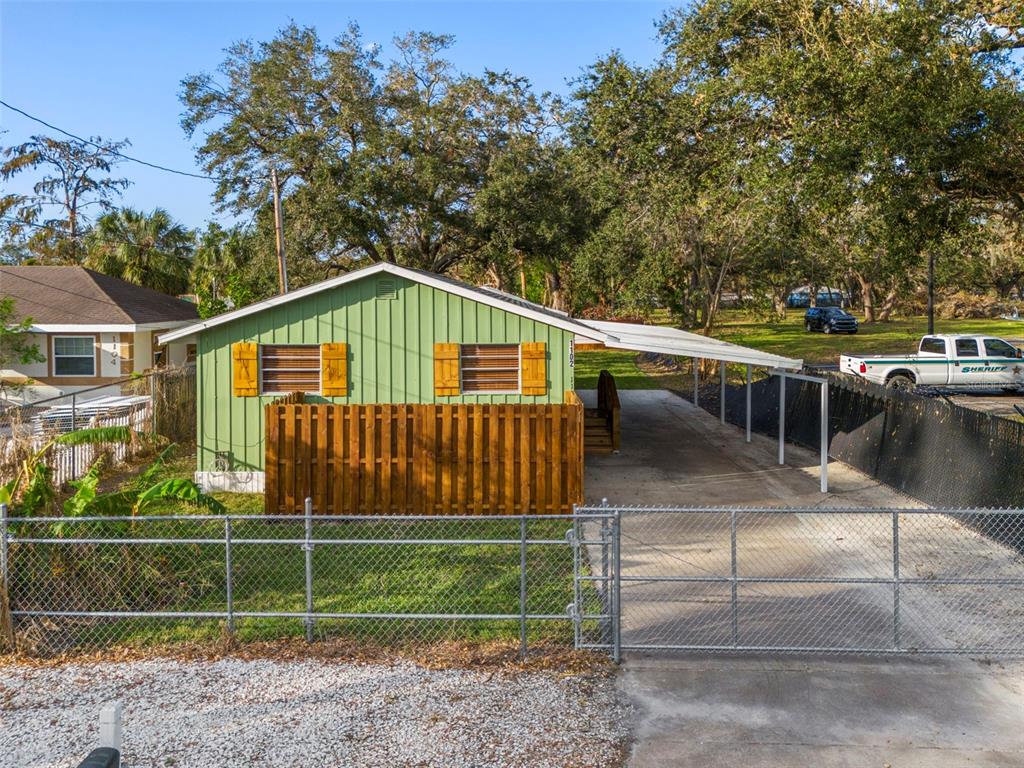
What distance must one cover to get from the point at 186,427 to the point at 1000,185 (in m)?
17.5

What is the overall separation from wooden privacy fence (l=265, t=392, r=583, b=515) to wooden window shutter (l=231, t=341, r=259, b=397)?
→ 1.88 metres

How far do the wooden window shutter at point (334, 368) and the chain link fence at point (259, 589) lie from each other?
3.99 metres

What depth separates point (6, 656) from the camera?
25.9ft

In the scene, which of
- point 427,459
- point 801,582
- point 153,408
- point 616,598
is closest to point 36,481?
point 427,459

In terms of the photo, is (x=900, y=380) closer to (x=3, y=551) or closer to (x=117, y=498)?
(x=117, y=498)

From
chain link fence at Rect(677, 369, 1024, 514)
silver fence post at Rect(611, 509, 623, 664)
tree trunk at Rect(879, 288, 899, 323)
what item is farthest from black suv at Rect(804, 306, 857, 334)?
silver fence post at Rect(611, 509, 623, 664)

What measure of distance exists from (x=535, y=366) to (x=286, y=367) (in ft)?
13.2

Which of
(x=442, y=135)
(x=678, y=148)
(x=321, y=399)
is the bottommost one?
(x=321, y=399)

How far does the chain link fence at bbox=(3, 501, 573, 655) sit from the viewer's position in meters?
8.00

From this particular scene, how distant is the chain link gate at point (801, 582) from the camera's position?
7.72 metres

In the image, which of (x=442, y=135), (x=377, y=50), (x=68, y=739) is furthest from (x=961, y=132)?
(x=377, y=50)

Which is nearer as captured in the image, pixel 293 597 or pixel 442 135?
pixel 293 597

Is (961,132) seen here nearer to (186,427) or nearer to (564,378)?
(564,378)

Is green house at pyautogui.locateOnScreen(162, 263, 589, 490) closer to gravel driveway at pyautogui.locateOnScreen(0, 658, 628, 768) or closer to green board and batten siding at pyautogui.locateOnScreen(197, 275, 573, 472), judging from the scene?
green board and batten siding at pyautogui.locateOnScreen(197, 275, 573, 472)
